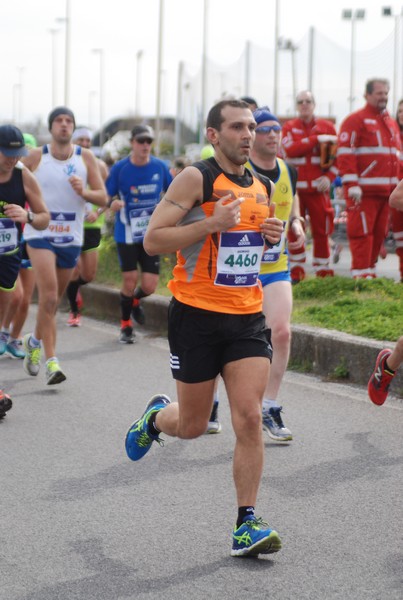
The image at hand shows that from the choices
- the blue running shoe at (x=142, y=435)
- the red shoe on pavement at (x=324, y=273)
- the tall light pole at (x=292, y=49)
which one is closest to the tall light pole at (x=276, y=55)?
the tall light pole at (x=292, y=49)

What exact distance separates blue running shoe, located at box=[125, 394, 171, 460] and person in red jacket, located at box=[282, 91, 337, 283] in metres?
7.21

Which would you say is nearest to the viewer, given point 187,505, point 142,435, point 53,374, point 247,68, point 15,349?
point 187,505

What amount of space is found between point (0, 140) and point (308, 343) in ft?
10.2

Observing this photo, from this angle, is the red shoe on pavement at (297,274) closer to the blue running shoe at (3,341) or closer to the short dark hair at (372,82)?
the short dark hair at (372,82)

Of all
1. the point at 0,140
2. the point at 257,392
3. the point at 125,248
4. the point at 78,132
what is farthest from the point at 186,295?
the point at 78,132

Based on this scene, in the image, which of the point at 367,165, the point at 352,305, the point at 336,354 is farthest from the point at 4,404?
the point at 367,165

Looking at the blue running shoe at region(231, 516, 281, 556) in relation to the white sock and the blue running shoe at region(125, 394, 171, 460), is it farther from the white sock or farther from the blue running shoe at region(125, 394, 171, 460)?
the white sock

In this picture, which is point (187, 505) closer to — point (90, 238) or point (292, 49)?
point (90, 238)

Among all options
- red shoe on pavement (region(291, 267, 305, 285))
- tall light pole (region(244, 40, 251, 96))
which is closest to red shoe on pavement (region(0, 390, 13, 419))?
red shoe on pavement (region(291, 267, 305, 285))

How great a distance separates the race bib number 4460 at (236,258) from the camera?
199 inches

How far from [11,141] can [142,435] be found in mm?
2717

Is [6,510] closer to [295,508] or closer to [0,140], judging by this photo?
[295,508]

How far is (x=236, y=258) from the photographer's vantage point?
5.08 m

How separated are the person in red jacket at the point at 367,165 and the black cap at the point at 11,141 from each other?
193 inches
